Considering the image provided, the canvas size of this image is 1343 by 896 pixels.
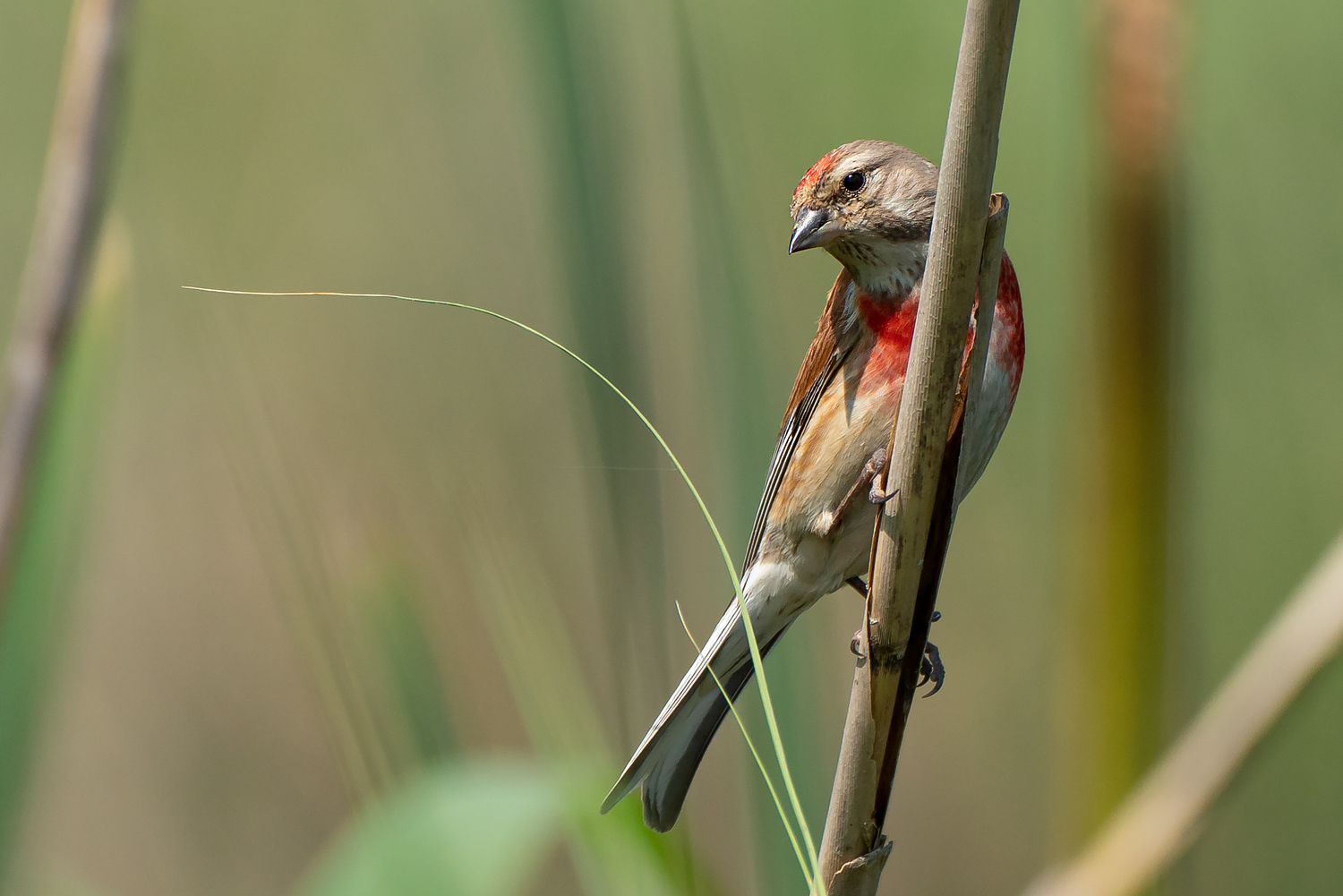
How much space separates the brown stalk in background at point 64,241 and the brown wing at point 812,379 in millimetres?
1063

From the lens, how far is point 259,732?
4.28 meters

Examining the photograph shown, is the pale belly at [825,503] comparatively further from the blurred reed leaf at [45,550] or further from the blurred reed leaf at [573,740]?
the blurred reed leaf at [45,550]

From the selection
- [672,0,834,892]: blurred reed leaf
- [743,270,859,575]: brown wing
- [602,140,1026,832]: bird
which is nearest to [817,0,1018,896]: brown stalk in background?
[672,0,834,892]: blurred reed leaf

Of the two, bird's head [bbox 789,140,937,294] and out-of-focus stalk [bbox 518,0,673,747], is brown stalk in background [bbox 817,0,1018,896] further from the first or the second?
bird's head [bbox 789,140,937,294]

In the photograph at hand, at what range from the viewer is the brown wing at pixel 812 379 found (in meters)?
1.87

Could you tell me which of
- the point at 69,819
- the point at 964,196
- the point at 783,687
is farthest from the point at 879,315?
the point at 69,819

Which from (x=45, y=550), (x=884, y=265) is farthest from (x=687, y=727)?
(x=45, y=550)

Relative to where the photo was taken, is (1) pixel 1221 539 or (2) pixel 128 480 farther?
(2) pixel 128 480

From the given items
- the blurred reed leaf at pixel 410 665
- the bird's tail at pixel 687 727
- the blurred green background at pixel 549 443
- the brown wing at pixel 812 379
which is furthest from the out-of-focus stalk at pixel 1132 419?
the blurred reed leaf at pixel 410 665

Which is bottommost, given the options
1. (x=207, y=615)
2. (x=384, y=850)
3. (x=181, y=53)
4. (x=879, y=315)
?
(x=207, y=615)

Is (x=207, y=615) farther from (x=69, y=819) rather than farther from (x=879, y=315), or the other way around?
(x=879, y=315)

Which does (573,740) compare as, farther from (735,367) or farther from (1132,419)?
(1132,419)

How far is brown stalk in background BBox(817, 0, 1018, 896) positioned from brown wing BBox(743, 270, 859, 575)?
815 mm

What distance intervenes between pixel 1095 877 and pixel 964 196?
99 centimetres
